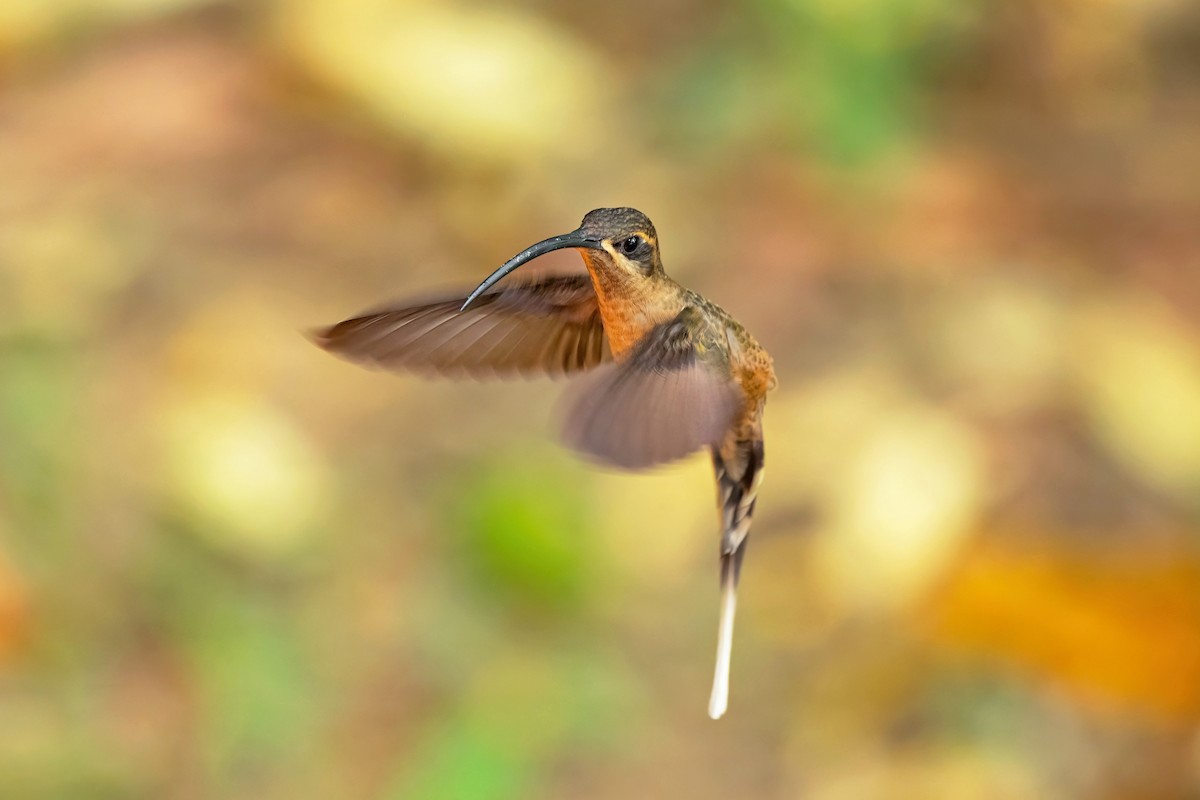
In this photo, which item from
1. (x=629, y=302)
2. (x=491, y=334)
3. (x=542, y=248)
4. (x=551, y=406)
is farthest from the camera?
(x=551, y=406)

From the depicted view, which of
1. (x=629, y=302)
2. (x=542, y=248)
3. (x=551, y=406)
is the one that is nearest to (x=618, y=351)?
(x=629, y=302)

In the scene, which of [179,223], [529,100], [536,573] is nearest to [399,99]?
[529,100]

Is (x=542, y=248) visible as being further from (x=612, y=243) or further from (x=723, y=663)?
(x=723, y=663)

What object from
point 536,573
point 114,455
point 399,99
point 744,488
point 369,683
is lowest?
point 744,488

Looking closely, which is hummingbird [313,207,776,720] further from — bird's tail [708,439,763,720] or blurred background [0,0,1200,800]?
blurred background [0,0,1200,800]

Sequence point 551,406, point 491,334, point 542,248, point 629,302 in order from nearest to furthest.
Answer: point 542,248 < point 629,302 < point 491,334 < point 551,406

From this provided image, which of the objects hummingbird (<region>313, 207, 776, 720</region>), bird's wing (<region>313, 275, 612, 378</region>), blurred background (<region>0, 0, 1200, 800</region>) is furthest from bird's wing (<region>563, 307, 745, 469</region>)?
blurred background (<region>0, 0, 1200, 800</region>)

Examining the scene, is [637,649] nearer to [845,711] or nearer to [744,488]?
[845,711]

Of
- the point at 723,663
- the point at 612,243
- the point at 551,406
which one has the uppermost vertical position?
the point at 551,406
